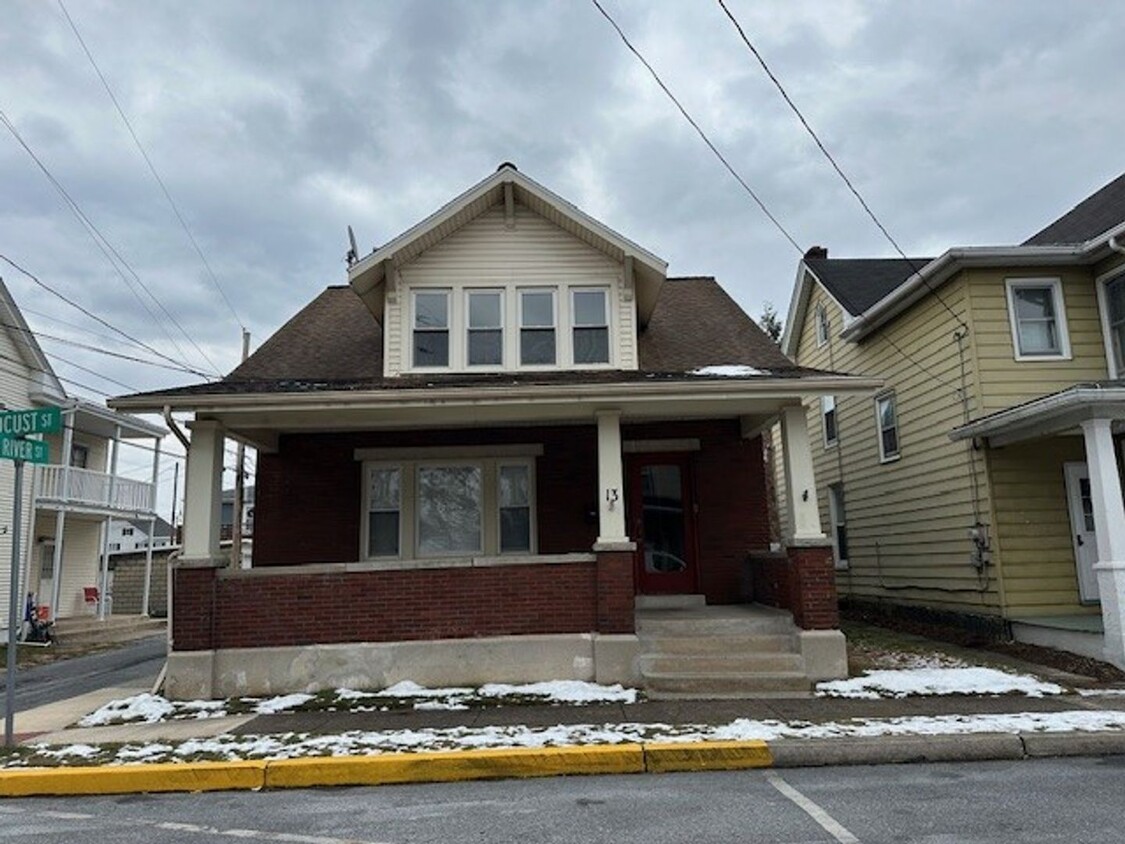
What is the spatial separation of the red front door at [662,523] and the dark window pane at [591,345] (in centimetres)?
159

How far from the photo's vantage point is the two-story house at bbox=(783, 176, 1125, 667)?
9.67 metres

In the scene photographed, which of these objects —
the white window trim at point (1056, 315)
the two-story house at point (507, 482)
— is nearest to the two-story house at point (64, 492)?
the two-story house at point (507, 482)

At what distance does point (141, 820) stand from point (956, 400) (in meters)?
11.7

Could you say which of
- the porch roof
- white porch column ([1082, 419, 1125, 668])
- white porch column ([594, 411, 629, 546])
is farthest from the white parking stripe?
the porch roof

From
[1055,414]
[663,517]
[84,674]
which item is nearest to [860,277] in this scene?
[1055,414]

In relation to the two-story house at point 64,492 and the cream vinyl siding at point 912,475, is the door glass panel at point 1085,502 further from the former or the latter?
the two-story house at point 64,492

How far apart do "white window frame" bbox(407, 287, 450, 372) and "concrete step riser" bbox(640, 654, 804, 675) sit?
4899 mm

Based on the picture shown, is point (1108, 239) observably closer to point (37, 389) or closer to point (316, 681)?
point (316, 681)

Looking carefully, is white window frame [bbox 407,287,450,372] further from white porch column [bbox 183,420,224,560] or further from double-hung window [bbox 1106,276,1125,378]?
double-hung window [bbox 1106,276,1125,378]

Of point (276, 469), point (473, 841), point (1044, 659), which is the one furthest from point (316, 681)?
point (1044, 659)

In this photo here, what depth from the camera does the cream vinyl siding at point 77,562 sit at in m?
22.0

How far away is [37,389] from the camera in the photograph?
784 inches

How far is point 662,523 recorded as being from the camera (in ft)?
37.7

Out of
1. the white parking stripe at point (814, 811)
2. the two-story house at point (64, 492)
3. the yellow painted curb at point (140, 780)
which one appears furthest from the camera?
the two-story house at point (64, 492)
